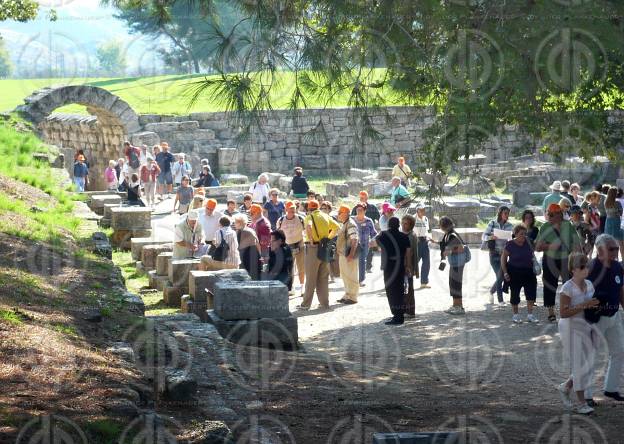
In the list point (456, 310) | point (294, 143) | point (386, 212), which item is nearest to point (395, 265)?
point (456, 310)

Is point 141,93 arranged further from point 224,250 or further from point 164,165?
point 224,250

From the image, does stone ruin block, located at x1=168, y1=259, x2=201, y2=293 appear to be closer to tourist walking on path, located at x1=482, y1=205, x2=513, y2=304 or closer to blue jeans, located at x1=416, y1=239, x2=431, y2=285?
blue jeans, located at x1=416, y1=239, x2=431, y2=285

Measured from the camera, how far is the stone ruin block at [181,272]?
14188mm

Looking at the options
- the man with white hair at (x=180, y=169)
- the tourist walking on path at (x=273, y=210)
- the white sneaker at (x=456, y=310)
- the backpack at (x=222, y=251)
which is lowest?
the white sneaker at (x=456, y=310)

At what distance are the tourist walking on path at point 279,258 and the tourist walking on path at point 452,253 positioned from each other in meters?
2.19

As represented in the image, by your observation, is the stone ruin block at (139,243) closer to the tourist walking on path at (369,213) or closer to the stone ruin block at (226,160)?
the tourist walking on path at (369,213)

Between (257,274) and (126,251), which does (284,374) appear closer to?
(257,274)

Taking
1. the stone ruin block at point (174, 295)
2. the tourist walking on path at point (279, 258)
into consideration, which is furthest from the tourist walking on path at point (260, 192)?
the stone ruin block at point (174, 295)

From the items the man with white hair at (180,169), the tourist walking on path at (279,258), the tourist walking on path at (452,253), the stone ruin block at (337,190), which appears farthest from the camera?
the stone ruin block at (337,190)

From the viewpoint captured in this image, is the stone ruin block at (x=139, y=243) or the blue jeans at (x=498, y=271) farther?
the stone ruin block at (x=139, y=243)

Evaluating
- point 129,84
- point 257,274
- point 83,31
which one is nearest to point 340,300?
point 257,274

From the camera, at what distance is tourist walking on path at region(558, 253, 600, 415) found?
8.82 m

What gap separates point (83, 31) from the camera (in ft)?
583

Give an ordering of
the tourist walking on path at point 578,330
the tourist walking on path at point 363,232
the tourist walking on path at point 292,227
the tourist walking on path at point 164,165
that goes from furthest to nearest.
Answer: the tourist walking on path at point 164,165, the tourist walking on path at point 363,232, the tourist walking on path at point 292,227, the tourist walking on path at point 578,330
